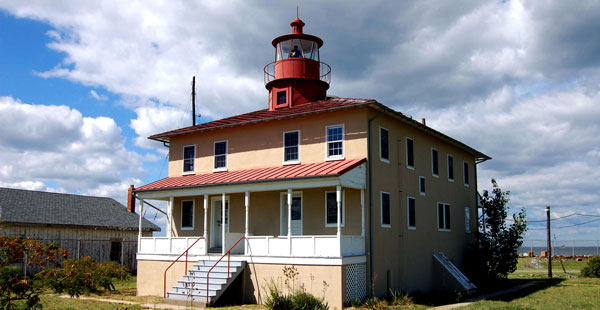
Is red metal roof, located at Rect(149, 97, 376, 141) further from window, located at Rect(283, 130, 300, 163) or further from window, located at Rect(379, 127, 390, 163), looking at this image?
window, located at Rect(379, 127, 390, 163)

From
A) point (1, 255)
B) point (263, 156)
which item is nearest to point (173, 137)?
point (263, 156)

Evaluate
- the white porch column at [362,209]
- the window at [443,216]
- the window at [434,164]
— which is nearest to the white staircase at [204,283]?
the white porch column at [362,209]

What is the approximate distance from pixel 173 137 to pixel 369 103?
36.3 feet

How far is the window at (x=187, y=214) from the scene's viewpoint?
78.3 ft

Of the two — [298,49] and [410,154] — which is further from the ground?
[298,49]

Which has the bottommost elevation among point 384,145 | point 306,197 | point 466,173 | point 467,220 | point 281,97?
point 467,220

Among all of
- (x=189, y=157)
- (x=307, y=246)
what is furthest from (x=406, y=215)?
(x=189, y=157)

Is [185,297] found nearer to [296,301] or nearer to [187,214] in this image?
[296,301]

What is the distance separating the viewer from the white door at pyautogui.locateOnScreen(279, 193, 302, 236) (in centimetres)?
2038

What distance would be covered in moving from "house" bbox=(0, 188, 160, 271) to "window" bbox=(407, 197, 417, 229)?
18.2 metres

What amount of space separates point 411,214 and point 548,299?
6018 mm

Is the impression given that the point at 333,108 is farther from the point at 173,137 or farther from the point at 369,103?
the point at 173,137

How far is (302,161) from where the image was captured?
2073 cm

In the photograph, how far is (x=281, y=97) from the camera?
81.6ft
